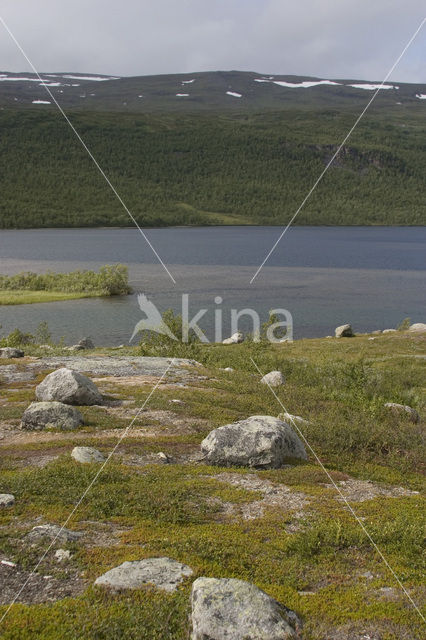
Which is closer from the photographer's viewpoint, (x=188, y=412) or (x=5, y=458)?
(x=5, y=458)

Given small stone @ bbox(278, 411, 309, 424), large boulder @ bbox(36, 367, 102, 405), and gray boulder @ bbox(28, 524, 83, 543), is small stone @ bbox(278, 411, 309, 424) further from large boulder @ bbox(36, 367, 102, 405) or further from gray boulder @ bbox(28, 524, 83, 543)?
gray boulder @ bbox(28, 524, 83, 543)

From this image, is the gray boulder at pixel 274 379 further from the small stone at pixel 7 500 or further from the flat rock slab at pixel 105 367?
the small stone at pixel 7 500

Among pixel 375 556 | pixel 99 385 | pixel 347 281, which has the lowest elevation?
pixel 347 281

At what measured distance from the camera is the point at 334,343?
54469 mm

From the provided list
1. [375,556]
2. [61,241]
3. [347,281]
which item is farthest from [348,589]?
[61,241]

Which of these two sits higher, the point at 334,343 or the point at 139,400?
the point at 139,400

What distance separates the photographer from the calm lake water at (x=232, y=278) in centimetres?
7444

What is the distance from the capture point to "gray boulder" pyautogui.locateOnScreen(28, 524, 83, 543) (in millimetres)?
9758

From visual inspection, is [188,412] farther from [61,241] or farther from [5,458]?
[61,241]

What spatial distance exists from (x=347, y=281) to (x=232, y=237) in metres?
92.0

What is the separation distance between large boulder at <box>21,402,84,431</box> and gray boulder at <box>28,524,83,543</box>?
7054 millimetres

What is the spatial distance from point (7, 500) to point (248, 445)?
6260mm

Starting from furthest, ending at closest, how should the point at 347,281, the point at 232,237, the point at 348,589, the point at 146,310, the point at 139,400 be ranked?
the point at 232,237 → the point at 347,281 → the point at 146,310 → the point at 139,400 → the point at 348,589

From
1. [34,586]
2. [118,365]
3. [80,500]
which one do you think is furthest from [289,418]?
[118,365]
